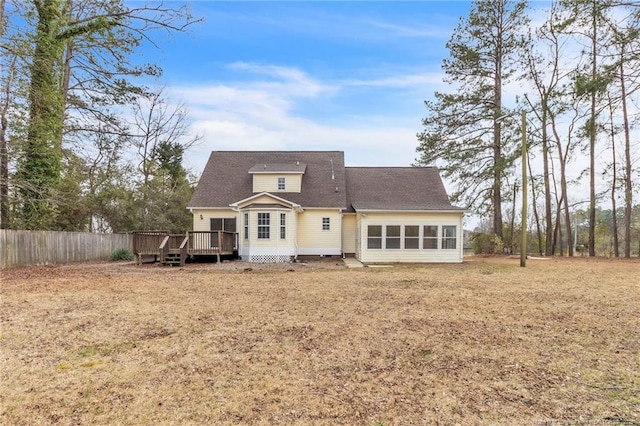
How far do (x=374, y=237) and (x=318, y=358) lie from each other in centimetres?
1341

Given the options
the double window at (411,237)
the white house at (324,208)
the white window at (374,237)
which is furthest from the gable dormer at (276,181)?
the double window at (411,237)

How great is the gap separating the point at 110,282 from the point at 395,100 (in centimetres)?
1482

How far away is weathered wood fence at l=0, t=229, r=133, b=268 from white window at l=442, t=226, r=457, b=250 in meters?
16.4

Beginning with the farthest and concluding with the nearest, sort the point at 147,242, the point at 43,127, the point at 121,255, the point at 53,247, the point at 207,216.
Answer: the point at 207,216 → the point at 121,255 → the point at 147,242 → the point at 53,247 → the point at 43,127

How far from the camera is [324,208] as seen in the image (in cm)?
1873

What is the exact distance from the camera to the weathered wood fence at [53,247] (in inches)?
466

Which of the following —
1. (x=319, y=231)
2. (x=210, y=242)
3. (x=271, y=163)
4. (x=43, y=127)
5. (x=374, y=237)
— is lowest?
(x=210, y=242)

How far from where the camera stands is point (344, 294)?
8227 millimetres

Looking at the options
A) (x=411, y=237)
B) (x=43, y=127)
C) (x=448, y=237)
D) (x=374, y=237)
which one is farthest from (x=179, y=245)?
(x=448, y=237)

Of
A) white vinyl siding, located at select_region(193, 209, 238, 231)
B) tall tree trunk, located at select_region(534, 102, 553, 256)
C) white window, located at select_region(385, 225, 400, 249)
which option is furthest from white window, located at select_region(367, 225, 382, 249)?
tall tree trunk, located at select_region(534, 102, 553, 256)

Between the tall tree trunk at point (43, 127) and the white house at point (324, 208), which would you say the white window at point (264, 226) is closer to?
the white house at point (324, 208)

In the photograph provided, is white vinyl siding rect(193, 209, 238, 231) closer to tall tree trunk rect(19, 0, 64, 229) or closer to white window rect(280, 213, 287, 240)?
white window rect(280, 213, 287, 240)

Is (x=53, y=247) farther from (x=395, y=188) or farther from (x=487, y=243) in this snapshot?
(x=487, y=243)

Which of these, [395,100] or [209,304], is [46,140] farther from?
[395,100]
